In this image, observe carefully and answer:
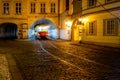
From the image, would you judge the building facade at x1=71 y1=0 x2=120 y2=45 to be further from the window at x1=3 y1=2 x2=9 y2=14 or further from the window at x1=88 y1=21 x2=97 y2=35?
the window at x1=3 y1=2 x2=9 y2=14

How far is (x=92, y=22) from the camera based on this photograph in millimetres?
34625

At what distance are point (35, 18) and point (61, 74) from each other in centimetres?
4543

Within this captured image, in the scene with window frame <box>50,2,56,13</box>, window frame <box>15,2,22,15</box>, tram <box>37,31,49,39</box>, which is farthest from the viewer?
tram <box>37,31,49,39</box>

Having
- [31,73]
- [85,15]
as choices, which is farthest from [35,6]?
[31,73]

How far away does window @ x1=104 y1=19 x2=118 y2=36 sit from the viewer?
94.7 ft

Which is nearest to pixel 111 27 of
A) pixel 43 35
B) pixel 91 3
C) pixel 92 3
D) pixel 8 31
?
pixel 92 3

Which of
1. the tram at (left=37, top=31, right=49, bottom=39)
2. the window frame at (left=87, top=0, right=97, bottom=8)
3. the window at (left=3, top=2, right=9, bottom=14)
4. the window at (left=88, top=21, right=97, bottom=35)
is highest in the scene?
the window at (left=3, top=2, right=9, bottom=14)

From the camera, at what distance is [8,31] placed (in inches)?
2689

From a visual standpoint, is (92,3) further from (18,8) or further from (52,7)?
(18,8)

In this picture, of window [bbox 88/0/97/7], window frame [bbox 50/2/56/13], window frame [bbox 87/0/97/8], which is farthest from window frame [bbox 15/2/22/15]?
window [bbox 88/0/97/7]

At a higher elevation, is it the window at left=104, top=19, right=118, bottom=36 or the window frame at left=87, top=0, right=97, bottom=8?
the window frame at left=87, top=0, right=97, bottom=8

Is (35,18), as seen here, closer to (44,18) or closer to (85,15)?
(44,18)

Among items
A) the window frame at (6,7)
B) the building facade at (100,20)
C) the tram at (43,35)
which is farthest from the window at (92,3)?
the tram at (43,35)

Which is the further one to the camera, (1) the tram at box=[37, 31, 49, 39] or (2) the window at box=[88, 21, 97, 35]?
(1) the tram at box=[37, 31, 49, 39]
